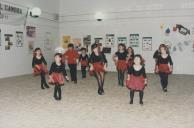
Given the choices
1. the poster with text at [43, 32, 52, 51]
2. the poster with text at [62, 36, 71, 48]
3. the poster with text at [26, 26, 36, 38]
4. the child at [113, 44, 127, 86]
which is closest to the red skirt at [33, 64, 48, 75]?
the child at [113, 44, 127, 86]

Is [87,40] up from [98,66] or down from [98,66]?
up

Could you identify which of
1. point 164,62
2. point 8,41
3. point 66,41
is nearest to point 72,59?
point 8,41

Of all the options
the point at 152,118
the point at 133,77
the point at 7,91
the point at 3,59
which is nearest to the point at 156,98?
the point at 133,77

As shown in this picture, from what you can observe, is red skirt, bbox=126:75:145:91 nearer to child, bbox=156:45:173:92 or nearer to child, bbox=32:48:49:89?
child, bbox=156:45:173:92

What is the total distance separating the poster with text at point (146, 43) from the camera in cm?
1653

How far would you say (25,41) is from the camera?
1534 centimetres

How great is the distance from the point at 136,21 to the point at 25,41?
18.6 feet

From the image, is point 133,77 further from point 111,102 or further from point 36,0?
point 36,0

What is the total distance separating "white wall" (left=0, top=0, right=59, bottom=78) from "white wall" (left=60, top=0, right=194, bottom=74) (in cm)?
88

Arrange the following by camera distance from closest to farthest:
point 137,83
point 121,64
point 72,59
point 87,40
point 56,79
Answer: point 137,83 < point 56,79 < point 121,64 < point 72,59 < point 87,40

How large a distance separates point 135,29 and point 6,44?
655 cm

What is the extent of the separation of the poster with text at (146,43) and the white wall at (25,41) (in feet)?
16.1

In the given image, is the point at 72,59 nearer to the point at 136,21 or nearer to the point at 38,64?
the point at 38,64

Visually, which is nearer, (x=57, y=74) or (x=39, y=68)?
(x=57, y=74)
